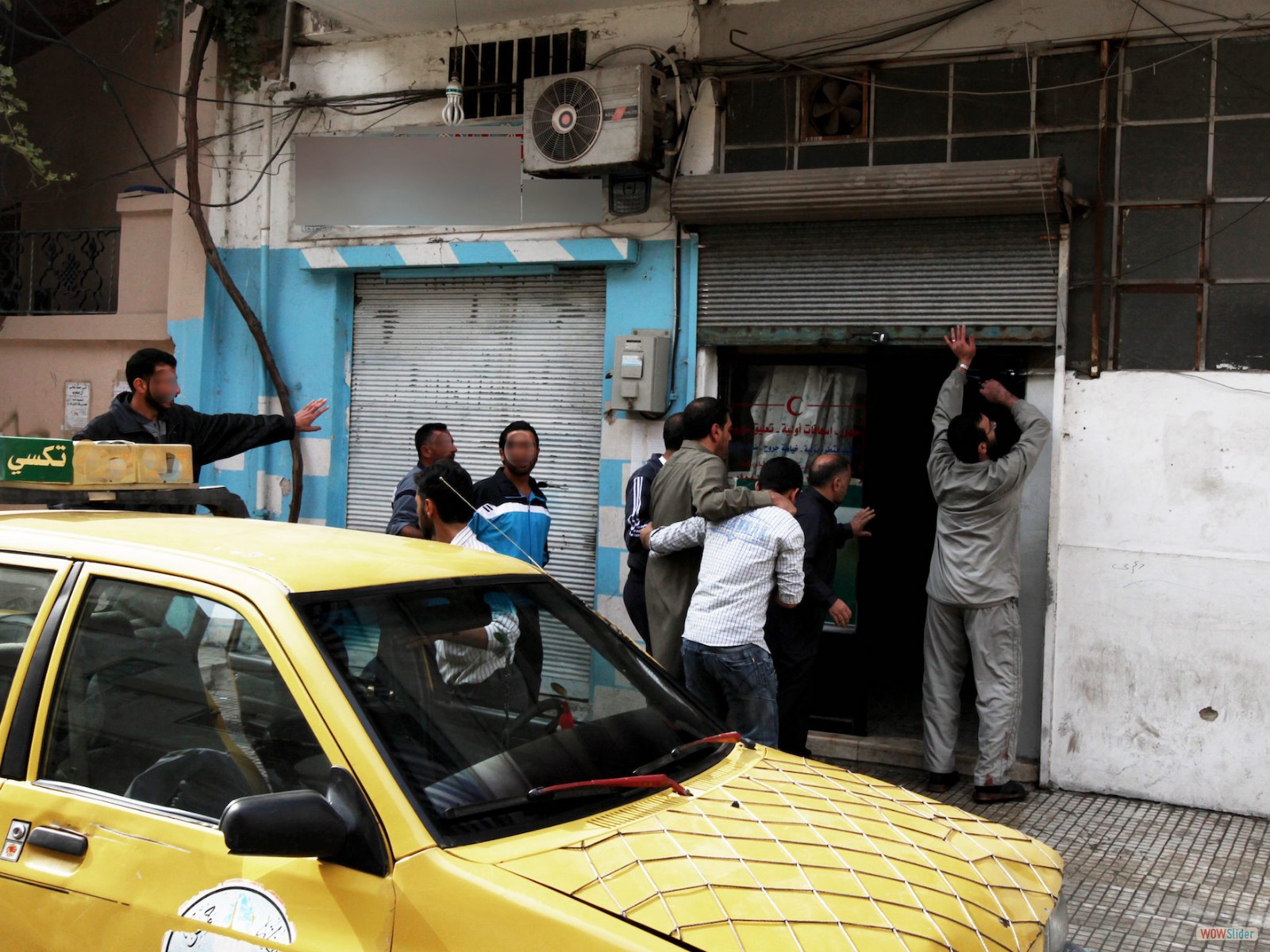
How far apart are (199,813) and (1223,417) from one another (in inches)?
205

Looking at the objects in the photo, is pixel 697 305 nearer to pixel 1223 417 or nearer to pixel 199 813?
pixel 1223 417

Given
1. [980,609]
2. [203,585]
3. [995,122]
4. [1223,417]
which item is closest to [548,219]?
[995,122]

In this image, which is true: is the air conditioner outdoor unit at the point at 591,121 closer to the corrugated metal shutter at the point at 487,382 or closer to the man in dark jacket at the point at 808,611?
the corrugated metal shutter at the point at 487,382

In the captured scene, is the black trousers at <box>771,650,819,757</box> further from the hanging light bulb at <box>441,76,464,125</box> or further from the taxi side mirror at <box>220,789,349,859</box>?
the hanging light bulb at <box>441,76,464,125</box>

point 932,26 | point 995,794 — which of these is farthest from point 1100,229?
point 995,794

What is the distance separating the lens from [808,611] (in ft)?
18.3

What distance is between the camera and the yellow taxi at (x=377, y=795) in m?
2.23

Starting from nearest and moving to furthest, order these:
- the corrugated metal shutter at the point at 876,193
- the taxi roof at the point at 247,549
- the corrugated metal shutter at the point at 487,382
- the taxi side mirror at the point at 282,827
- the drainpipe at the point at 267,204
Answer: the taxi side mirror at the point at 282,827
the taxi roof at the point at 247,549
the corrugated metal shutter at the point at 876,193
the corrugated metal shutter at the point at 487,382
the drainpipe at the point at 267,204

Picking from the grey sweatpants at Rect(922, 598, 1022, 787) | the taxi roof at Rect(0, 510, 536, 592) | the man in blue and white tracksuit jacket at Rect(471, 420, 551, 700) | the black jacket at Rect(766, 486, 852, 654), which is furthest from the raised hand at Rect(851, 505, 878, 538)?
the taxi roof at Rect(0, 510, 536, 592)

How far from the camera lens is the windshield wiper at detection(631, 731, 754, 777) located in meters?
2.85

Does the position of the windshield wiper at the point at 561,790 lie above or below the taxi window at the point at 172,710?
below

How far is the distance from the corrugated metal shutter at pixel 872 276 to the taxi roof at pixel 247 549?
372 centimetres

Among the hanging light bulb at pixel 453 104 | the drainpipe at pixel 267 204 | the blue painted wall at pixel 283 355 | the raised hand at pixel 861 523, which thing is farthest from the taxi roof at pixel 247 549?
the drainpipe at pixel 267 204

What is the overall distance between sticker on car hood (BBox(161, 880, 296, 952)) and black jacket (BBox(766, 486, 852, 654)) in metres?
3.42
